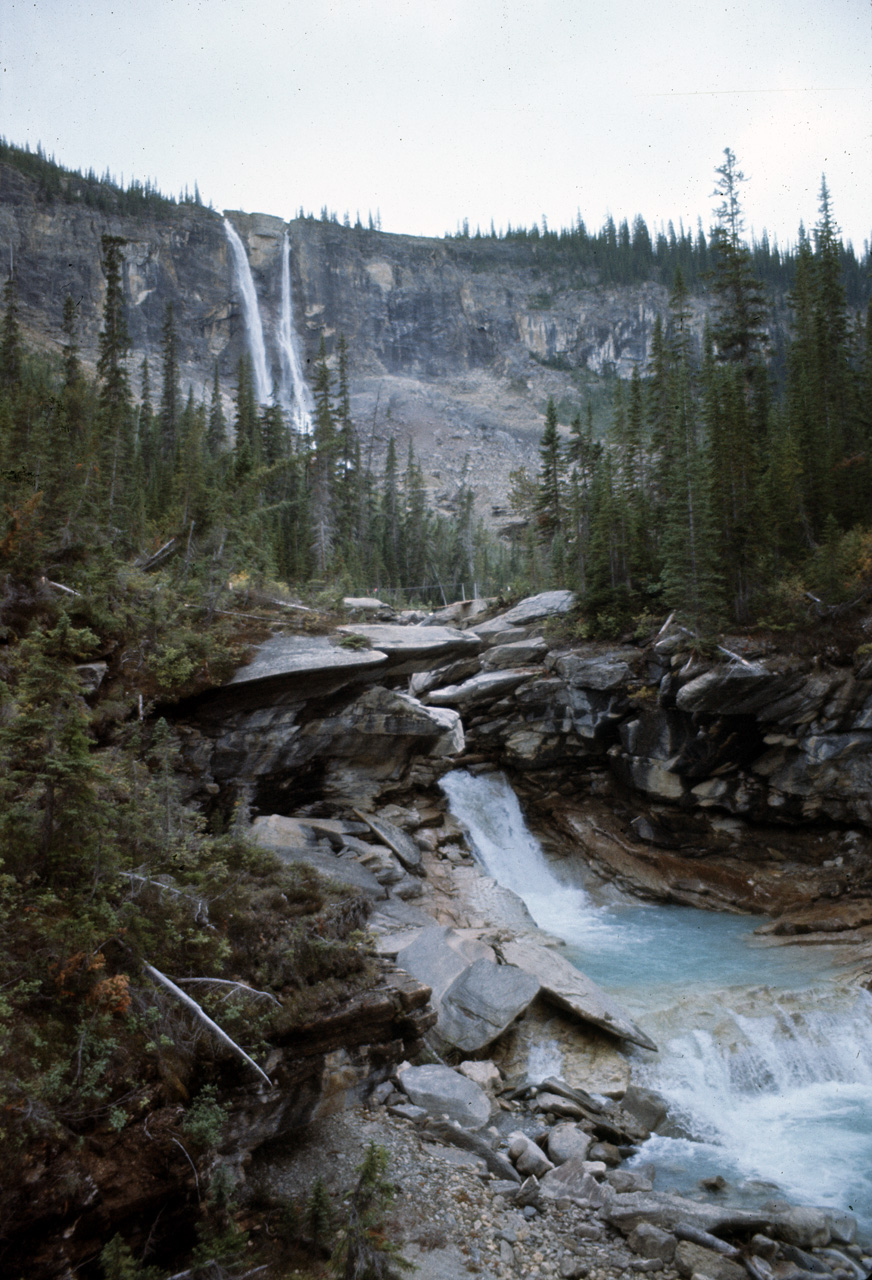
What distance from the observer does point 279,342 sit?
116m

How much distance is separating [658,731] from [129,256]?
404 feet

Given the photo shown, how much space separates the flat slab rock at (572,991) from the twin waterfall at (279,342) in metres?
89.1

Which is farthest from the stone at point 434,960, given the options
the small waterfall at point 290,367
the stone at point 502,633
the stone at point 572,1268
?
the small waterfall at point 290,367

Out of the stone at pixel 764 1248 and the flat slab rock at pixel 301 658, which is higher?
the flat slab rock at pixel 301 658

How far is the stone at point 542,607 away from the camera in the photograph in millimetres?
29609

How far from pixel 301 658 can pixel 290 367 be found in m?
106

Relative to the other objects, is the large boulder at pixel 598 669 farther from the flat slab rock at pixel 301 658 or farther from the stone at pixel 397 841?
the flat slab rock at pixel 301 658

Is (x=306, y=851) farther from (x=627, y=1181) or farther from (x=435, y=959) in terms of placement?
(x=627, y=1181)

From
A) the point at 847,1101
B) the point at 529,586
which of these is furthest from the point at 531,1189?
the point at 529,586

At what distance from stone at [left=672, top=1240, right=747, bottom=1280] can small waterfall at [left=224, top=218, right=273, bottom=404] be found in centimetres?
10930

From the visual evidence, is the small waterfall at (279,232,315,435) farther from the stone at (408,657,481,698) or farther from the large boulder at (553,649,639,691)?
the large boulder at (553,649,639,691)

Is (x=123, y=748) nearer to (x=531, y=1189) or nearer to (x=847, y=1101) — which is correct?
(x=531, y=1189)

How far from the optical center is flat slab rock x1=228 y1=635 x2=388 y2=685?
52.7 ft

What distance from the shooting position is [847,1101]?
11797 millimetres
